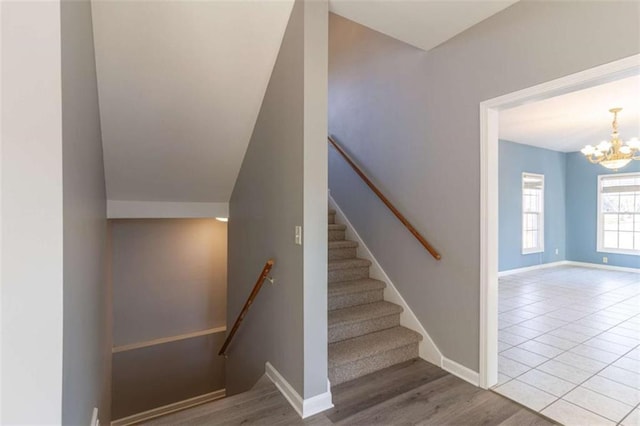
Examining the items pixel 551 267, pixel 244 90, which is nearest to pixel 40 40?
pixel 244 90

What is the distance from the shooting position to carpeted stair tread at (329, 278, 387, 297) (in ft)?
9.79

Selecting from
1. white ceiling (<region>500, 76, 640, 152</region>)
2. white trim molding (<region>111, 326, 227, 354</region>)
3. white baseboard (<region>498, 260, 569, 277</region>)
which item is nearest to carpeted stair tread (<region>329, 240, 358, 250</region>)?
white ceiling (<region>500, 76, 640, 152</region>)

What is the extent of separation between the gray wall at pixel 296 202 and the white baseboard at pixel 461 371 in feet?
3.56

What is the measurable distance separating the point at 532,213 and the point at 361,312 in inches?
225

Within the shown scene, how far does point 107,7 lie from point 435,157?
2.48m

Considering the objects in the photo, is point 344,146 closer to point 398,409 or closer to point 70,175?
point 398,409

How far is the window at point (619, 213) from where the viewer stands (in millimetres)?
6340

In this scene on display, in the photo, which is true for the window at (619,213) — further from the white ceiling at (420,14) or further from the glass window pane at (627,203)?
the white ceiling at (420,14)

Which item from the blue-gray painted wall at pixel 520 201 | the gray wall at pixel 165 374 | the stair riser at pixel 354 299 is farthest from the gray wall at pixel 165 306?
the blue-gray painted wall at pixel 520 201

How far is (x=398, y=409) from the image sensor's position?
6.67 ft

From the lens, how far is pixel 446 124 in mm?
2525

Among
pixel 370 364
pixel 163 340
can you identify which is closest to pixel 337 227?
pixel 370 364

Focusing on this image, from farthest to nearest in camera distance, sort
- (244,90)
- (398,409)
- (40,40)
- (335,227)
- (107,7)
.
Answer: (335,227) < (244,90) < (398,409) < (107,7) < (40,40)

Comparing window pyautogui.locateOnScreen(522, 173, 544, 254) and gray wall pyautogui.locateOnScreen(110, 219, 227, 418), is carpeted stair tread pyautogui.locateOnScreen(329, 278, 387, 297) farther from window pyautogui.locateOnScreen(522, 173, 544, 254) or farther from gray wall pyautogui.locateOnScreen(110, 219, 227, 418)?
window pyautogui.locateOnScreen(522, 173, 544, 254)
